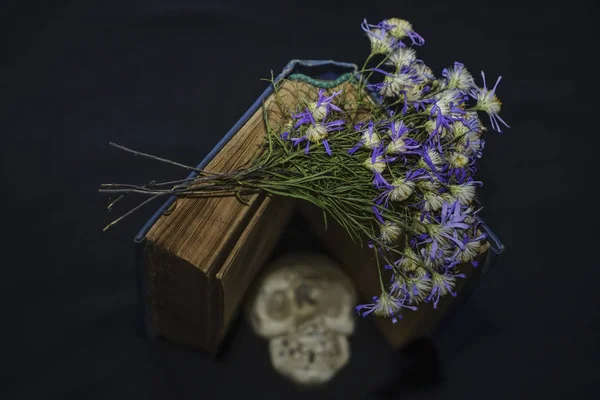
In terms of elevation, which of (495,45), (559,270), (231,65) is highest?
(495,45)

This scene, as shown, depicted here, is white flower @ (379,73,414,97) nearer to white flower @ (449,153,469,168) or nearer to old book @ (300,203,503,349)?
white flower @ (449,153,469,168)

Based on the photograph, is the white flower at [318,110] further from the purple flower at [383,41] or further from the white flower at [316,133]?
the purple flower at [383,41]

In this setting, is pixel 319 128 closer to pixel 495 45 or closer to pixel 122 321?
pixel 122 321

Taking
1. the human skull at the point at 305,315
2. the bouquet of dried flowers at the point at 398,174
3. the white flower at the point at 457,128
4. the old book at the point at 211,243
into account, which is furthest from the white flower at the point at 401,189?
the human skull at the point at 305,315

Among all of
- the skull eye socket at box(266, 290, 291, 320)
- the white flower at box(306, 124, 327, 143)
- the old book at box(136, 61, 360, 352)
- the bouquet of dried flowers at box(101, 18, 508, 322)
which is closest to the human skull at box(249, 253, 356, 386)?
the skull eye socket at box(266, 290, 291, 320)

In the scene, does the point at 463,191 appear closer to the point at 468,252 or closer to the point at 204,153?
the point at 468,252

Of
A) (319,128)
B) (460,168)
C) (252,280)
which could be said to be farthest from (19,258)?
(460,168)
